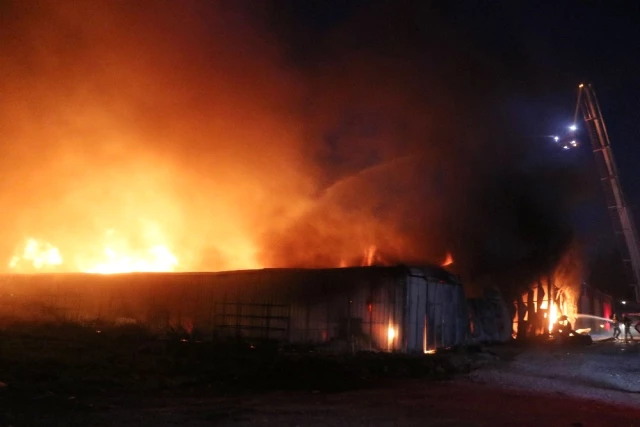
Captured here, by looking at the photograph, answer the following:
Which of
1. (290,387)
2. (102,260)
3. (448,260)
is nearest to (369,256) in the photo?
(448,260)

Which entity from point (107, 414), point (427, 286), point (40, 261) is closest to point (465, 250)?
point (427, 286)

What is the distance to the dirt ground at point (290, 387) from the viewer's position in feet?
32.7

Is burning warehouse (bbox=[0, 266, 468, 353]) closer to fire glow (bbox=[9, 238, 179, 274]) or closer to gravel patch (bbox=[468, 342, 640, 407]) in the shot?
gravel patch (bbox=[468, 342, 640, 407])

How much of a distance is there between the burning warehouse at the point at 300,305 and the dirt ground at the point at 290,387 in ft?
5.91

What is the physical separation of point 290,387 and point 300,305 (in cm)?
843

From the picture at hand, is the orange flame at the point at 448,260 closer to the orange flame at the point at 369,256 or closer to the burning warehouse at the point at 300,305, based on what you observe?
the orange flame at the point at 369,256

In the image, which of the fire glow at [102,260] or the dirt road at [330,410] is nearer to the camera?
the dirt road at [330,410]

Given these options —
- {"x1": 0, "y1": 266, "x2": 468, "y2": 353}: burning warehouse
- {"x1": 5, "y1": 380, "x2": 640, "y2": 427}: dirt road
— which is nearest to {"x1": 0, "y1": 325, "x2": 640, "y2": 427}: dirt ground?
{"x1": 5, "y1": 380, "x2": 640, "y2": 427}: dirt road

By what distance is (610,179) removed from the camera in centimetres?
3250

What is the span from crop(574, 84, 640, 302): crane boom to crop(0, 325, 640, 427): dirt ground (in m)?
13.5

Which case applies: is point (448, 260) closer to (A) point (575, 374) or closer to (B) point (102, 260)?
(A) point (575, 374)

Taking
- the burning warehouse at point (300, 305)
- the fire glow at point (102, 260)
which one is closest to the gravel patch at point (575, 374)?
the burning warehouse at point (300, 305)

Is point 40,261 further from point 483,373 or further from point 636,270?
point 636,270

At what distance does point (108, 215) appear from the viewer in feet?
133
